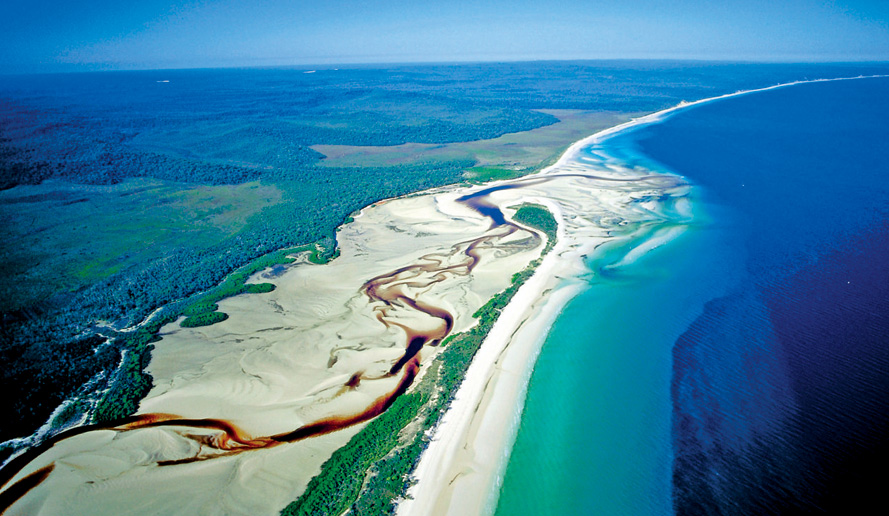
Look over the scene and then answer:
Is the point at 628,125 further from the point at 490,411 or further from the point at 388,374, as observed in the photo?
the point at 388,374

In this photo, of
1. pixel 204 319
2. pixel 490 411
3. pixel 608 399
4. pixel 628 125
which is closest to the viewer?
pixel 490 411

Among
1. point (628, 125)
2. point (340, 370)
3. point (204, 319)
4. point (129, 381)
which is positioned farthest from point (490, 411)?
point (628, 125)

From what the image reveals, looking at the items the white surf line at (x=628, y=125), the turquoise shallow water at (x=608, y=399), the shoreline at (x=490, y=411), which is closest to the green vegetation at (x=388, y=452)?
the shoreline at (x=490, y=411)

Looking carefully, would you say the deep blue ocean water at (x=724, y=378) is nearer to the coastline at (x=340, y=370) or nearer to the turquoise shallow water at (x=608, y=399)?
the turquoise shallow water at (x=608, y=399)

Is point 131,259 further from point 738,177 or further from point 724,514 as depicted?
point 738,177

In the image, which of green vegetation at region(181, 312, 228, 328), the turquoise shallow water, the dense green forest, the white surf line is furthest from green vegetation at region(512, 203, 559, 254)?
green vegetation at region(181, 312, 228, 328)

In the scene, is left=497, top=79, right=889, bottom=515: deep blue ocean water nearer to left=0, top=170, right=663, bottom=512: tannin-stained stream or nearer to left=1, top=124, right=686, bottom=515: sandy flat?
left=1, top=124, right=686, bottom=515: sandy flat
